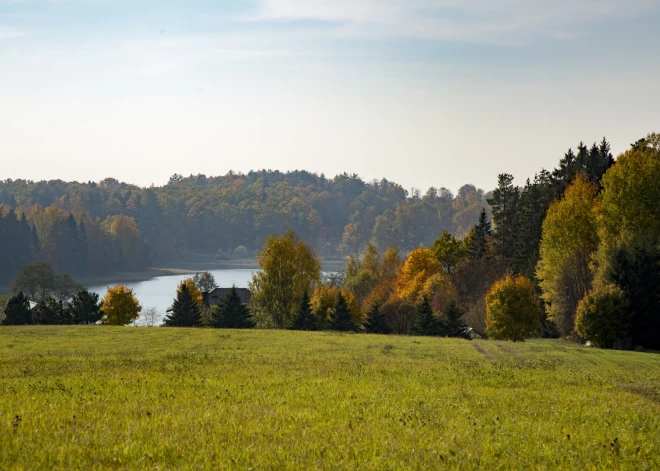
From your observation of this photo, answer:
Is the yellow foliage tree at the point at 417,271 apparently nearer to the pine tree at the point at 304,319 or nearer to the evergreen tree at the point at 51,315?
the pine tree at the point at 304,319

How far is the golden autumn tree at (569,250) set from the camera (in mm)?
65562

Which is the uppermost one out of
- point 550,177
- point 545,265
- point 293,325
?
point 550,177

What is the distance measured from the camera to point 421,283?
324 ft

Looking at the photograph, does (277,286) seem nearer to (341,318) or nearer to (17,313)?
(341,318)

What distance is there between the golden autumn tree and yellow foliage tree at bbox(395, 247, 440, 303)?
32.4 metres

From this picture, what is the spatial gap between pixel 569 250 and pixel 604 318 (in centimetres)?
1920

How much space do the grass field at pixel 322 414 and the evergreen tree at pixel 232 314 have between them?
42030mm

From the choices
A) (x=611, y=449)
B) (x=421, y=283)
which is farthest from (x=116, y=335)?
(x=421, y=283)

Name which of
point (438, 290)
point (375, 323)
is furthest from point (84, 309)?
point (438, 290)

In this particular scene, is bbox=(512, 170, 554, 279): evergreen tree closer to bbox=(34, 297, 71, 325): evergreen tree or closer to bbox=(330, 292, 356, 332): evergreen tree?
bbox=(330, 292, 356, 332): evergreen tree

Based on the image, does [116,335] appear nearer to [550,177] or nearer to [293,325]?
[293,325]

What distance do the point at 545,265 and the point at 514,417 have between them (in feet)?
182

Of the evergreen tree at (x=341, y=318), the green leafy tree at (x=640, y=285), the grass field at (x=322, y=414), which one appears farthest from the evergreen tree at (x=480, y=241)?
the grass field at (x=322, y=414)

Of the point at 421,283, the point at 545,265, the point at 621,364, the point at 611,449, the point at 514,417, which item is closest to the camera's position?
the point at 611,449
